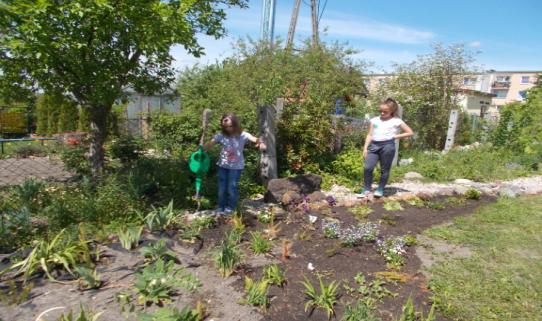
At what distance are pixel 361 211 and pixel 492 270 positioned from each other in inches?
67.6

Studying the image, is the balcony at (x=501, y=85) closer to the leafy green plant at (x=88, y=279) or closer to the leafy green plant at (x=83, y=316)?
the leafy green plant at (x=88, y=279)

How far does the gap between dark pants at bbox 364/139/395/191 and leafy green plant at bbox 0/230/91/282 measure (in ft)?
13.0

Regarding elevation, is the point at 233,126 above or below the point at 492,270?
above

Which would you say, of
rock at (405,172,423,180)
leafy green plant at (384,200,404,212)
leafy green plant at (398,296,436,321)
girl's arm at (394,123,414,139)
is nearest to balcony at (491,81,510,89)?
rock at (405,172,423,180)

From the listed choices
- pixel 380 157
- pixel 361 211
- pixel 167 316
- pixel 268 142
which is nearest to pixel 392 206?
pixel 361 211

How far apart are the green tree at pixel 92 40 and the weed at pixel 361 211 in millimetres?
2898

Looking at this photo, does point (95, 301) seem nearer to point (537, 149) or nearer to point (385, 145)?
point (385, 145)

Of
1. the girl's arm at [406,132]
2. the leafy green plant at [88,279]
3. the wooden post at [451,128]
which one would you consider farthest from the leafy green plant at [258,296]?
the wooden post at [451,128]

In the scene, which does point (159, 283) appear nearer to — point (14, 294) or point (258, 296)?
point (258, 296)

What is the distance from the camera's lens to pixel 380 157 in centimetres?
530

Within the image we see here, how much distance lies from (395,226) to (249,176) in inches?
95.5

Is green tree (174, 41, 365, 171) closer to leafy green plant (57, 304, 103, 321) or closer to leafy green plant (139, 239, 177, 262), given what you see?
leafy green plant (139, 239, 177, 262)

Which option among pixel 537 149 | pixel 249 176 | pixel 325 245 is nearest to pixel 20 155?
pixel 249 176

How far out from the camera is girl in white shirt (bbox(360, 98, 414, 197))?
5098 mm
